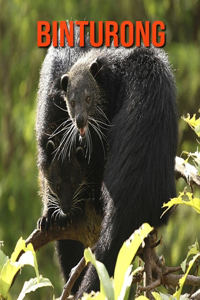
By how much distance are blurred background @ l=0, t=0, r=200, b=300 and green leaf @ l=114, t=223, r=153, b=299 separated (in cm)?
386

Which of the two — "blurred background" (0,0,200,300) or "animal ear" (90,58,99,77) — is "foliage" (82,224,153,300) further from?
"blurred background" (0,0,200,300)

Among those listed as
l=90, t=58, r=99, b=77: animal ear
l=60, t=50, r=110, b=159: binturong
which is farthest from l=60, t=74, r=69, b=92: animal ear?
l=90, t=58, r=99, b=77: animal ear

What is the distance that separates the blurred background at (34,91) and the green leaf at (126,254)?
3863mm

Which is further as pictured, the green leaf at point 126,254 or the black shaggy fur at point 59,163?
the black shaggy fur at point 59,163

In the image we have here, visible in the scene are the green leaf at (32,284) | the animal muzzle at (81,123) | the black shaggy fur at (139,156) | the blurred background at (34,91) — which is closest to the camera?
the green leaf at (32,284)

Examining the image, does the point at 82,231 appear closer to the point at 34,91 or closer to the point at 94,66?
the point at 94,66

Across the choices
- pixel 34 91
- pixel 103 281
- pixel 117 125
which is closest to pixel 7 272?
pixel 103 281

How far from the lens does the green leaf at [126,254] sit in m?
1.11

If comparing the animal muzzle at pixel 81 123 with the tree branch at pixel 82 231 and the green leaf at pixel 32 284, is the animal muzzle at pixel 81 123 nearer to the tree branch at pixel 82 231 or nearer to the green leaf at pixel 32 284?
the tree branch at pixel 82 231

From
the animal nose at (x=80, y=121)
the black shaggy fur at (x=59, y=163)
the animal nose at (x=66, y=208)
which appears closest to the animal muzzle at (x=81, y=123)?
the animal nose at (x=80, y=121)

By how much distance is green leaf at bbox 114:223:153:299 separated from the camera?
1.11 meters

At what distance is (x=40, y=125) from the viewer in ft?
8.95

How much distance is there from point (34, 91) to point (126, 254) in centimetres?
496

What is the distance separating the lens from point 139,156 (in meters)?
2.02
